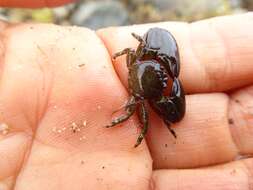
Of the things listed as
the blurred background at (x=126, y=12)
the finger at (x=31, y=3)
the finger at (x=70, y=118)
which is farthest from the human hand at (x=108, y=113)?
the blurred background at (x=126, y=12)

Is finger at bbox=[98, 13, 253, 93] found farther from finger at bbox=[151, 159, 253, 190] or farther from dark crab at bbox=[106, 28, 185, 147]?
finger at bbox=[151, 159, 253, 190]

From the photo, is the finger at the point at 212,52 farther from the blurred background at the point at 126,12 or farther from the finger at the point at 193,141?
the blurred background at the point at 126,12

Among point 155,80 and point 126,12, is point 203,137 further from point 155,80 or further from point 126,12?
point 126,12

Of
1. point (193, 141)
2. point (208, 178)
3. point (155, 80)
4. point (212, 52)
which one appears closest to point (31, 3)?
point (155, 80)

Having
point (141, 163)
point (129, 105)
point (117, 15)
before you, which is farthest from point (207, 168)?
point (117, 15)

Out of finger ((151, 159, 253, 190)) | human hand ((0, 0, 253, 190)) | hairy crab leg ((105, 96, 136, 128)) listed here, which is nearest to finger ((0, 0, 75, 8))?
human hand ((0, 0, 253, 190))
